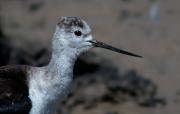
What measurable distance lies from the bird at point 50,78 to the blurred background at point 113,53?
101 inches

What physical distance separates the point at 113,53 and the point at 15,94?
162 inches

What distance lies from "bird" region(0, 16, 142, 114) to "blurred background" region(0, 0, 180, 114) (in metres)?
2.56

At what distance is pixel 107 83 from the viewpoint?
31.1 feet

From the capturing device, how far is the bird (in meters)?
6.57

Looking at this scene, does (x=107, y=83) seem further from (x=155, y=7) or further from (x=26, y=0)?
(x=26, y=0)

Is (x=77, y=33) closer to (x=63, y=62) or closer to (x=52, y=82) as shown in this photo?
(x=63, y=62)

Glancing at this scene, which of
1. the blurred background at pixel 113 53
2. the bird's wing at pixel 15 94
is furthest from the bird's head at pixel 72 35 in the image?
the blurred background at pixel 113 53

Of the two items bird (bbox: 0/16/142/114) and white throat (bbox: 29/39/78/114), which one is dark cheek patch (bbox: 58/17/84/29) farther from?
white throat (bbox: 29/39/78/114)

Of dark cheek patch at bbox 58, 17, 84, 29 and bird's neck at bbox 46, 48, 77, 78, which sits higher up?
dark cheek patch at bbox 58, 17, 84, 29

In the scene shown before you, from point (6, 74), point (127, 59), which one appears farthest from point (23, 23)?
point (6, 74)

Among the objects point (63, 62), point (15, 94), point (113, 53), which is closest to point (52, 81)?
point (63, 62)

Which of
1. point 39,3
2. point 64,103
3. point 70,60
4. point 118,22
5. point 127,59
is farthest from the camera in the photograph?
point 39,3

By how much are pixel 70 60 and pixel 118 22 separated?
517 centimetres

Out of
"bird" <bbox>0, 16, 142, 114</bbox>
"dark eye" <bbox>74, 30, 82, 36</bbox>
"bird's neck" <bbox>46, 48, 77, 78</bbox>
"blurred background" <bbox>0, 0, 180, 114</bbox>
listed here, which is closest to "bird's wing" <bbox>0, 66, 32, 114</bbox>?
"bird" <bbox>0, 16, 142, 114</bbox>
